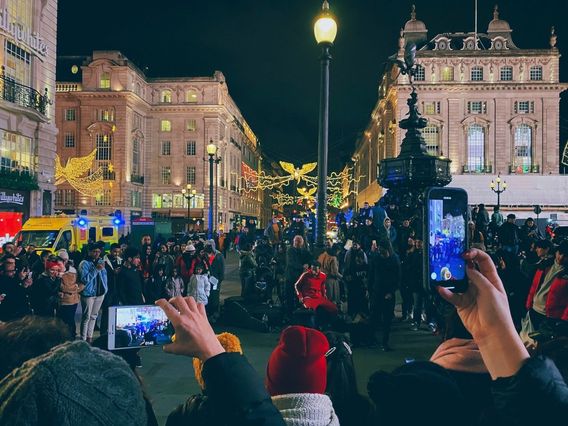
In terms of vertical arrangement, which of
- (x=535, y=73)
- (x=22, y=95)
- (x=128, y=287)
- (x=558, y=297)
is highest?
(x=535, y=73)

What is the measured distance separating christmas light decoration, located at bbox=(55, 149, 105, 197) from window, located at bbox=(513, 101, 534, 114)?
47.7m

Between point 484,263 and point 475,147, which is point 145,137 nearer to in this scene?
point 475,147

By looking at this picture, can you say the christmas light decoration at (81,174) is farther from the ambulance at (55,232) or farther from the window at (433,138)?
the window at (433,138)

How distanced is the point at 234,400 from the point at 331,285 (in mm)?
10673

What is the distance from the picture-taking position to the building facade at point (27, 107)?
25703 mm

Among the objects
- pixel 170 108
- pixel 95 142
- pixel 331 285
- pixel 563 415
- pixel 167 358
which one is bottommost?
pixel 167 358

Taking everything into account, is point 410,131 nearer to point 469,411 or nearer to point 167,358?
point 167,358

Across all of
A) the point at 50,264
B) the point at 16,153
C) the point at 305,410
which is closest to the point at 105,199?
the point at 16,153

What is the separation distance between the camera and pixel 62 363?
131cm

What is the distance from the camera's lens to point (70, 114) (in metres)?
66.6

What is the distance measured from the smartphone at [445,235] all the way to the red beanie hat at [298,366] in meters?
0.65

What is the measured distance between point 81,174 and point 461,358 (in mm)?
58135

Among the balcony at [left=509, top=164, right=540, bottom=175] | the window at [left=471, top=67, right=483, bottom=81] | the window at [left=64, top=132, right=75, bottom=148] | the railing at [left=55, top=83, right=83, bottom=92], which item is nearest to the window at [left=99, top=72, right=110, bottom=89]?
the railing at [left=55, top=83, right=83, bottom=92]

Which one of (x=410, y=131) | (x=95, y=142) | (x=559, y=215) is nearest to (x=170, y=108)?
(x=95, y=142)
